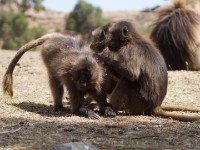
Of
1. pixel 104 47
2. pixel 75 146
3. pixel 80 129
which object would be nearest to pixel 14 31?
pixel 104 47

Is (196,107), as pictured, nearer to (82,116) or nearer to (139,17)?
(82,116)

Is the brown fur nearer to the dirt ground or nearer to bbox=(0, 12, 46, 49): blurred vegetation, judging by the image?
the dirt ground

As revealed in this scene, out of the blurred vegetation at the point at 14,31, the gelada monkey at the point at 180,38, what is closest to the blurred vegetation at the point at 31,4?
the blurred vegetation at the point at 14,31

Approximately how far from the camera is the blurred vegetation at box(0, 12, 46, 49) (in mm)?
21031

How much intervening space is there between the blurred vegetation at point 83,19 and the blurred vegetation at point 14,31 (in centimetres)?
213

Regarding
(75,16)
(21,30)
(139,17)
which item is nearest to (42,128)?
(21,30)

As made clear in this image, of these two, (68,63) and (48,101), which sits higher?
(68,63)

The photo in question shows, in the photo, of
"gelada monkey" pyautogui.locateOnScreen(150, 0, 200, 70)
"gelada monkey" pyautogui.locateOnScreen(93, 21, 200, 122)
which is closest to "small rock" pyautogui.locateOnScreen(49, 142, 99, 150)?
"gelada monkey" pyautogui.locateOnScreen(93, 21, 200, 122)

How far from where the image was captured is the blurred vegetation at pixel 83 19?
23172mm

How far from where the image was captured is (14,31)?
72.5 feet

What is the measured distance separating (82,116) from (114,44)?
1.19 meters

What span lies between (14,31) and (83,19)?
10.6 feet

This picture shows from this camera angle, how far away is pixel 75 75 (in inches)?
273

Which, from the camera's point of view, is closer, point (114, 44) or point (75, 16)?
point (114, 44)
